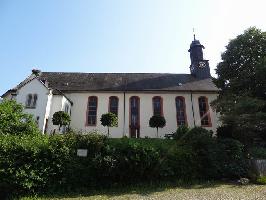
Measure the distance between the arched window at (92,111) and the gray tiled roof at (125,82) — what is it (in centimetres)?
135

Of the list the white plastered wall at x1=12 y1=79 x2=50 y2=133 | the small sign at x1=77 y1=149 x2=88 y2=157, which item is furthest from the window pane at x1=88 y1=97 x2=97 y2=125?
the small sign at x1=77 y1=149 x2=88 y2=157

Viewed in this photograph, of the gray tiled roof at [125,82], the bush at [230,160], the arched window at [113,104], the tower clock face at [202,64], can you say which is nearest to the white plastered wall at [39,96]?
the gray tiled roof at [125,82]

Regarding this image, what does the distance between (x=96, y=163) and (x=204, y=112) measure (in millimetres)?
20257

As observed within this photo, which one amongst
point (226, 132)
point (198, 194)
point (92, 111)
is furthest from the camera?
point (92, 111)

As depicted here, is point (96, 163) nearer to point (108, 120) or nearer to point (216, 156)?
A: point (216, 156)

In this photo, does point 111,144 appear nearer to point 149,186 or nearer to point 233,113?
point 149,186

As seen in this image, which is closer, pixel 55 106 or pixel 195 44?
pixel 55 106

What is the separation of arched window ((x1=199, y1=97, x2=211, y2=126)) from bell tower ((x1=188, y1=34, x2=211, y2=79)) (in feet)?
18.8

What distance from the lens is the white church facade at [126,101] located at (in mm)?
29312

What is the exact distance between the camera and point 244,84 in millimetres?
24031

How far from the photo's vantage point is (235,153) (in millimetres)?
18125

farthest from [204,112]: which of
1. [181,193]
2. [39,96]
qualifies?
[181,193]

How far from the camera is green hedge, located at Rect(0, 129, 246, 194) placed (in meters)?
14.4

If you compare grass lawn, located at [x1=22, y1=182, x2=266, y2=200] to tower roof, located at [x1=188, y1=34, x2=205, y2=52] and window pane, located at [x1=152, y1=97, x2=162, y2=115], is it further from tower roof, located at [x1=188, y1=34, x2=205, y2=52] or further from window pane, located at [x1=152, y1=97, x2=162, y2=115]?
tower roof, located at [x1=188, y1=34, x2=205, y2=52]
